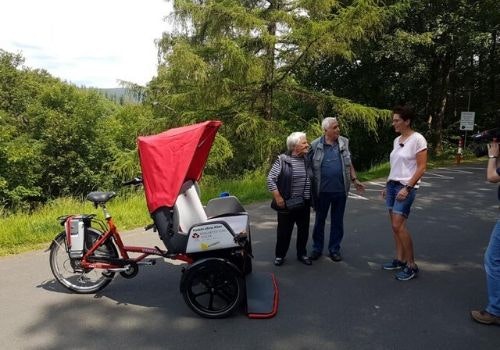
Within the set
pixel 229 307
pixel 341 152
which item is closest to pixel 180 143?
pixel 229 307

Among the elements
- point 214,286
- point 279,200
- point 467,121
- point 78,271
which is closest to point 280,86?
point 467,121

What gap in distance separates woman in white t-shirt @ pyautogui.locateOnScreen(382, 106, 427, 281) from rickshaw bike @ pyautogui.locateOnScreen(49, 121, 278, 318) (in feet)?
4.80

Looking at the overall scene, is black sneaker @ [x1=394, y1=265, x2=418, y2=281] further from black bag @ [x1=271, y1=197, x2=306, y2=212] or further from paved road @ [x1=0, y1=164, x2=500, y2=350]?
black bag @ [x1=271, y1=197, x2=306, y2=212]

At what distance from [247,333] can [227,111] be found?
1018 centimetres

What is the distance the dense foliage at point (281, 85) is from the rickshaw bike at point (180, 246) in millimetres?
8171

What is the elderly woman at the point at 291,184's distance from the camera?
495cm

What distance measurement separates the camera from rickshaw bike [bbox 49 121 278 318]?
394 centimetres

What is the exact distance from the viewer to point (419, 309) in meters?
4.09

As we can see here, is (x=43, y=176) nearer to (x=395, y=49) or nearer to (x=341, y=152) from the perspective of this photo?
(x=395, y=49)

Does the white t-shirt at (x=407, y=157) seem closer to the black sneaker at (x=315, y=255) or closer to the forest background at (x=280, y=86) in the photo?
the black sneaker at (x=315, y=255)

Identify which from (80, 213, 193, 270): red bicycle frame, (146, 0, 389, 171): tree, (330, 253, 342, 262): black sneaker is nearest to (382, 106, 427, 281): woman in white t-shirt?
(330, 253, 342, 262): black sneaker

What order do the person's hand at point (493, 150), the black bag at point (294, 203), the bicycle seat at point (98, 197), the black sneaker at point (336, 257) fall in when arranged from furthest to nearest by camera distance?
1. the black sneaker at point (336, 257)
2. the black bag at point (294, 203)
3. the bicycle seat at point (98, 197)
4. the person's hand at point (493, 150)

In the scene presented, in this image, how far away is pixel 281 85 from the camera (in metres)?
13.8

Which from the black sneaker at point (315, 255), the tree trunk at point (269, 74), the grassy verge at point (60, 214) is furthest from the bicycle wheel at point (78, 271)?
the tree trunk at point (269, 74)
